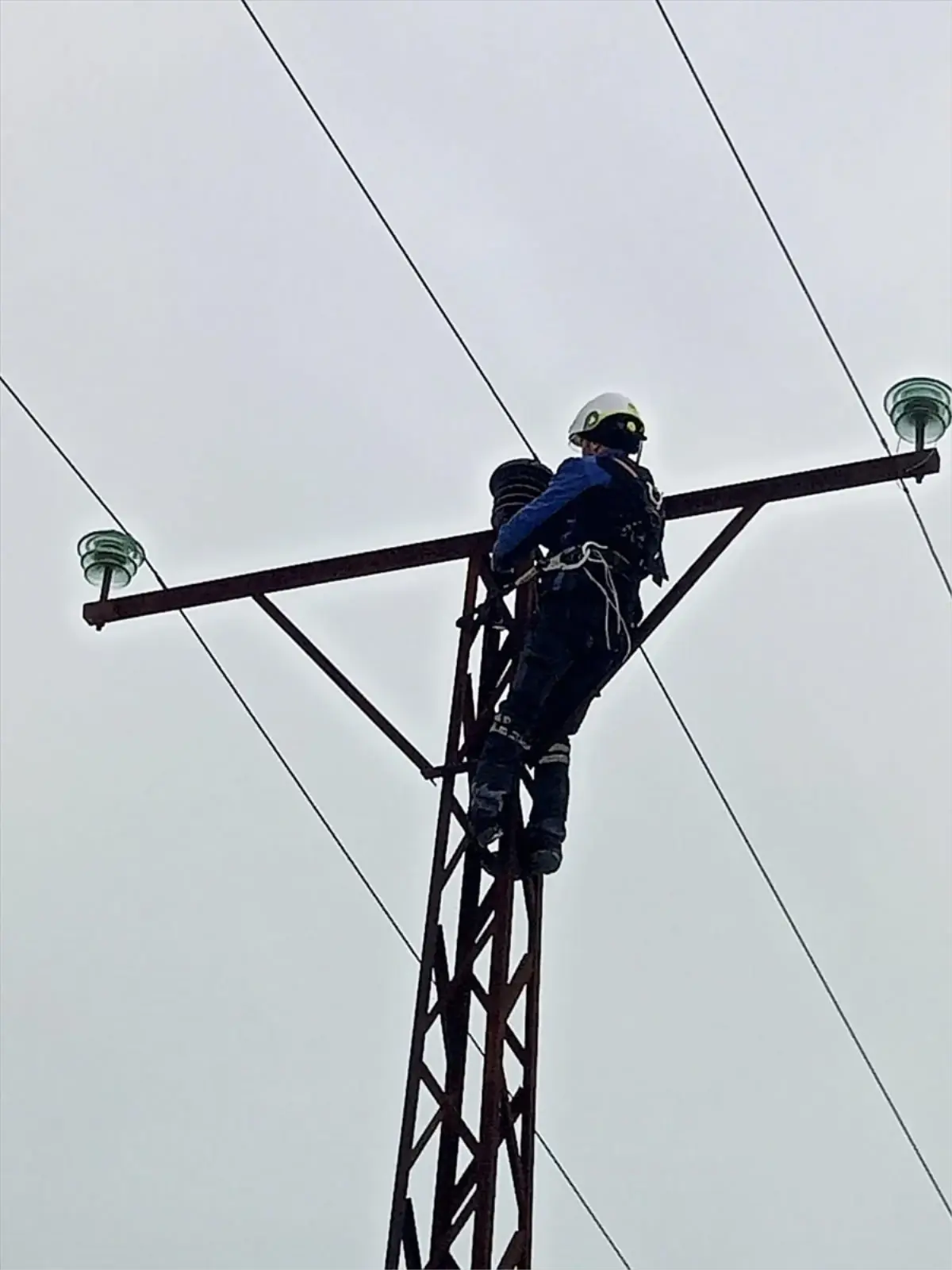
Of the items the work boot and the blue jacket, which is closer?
the work boot

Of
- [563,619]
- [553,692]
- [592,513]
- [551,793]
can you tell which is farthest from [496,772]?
[592,513]

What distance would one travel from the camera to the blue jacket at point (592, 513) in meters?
8.08

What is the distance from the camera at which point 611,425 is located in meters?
8.41

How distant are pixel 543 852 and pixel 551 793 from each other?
0.85 ft

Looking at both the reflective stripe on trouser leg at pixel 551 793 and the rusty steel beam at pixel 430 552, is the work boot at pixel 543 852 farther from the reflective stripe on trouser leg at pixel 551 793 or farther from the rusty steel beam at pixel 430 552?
the rusty steel beam at pixel 430 552

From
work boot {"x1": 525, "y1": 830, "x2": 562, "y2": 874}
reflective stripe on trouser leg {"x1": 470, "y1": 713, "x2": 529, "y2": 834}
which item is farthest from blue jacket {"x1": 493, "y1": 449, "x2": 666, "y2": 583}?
work boot {"x1": 525, "y1": 830, "x2": 562, "y2": 874}

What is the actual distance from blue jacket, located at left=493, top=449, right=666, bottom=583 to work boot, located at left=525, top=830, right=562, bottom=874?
1207 mm

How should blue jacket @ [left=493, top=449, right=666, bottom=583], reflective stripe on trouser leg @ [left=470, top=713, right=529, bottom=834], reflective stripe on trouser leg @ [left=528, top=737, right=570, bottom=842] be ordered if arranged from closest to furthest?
reflective stripe on trouser leg @ [left=470, top=713, right=529, bottom=834], reflective stripe on trouser leg @ [left=528, top=737, right=570, bottom=842], blue jacket @ [left=493, top=449, right=666, bottom=583]

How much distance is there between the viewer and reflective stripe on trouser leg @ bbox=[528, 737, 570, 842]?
7738 millimetres

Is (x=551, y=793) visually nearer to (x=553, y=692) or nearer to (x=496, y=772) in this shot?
(x=496, y=772)

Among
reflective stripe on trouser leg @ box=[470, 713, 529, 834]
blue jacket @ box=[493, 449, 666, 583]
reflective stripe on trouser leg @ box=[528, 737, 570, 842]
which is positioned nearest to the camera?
reflective stripe on trouser leg @ box=[470, 713, 529, 834]

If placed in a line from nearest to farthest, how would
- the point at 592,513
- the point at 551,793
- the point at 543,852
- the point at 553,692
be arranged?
1. the point at 543,852
2. the point at 551,793
3. the point at 553,692
4. the point at 592,513

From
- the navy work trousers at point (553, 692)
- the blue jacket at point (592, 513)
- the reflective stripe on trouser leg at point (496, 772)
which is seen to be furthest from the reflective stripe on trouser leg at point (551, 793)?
the blue jacket at point (592, 513)

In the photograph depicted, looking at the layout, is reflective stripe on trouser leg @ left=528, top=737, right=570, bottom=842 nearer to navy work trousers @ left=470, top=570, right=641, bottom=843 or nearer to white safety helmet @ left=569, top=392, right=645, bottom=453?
navy work trousers @ left=470, top=570, right=641, bottom=843
